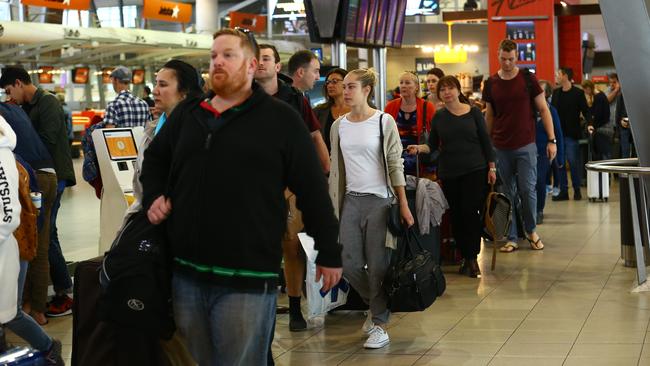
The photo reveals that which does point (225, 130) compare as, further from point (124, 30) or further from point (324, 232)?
point (124, 30)

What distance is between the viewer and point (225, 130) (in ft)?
10.9

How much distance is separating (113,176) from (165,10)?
26.0m

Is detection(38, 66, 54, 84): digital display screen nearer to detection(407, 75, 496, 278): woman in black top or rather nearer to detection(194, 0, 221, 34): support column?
detection(194, 0, 221, 34): support column

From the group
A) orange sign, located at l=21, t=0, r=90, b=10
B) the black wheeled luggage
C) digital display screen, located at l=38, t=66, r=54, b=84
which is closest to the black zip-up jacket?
the black wheeled luggage

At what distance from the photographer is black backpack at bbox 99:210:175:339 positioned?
11.4 ft

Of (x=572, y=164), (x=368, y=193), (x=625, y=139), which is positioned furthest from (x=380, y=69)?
(x=625, y=139)

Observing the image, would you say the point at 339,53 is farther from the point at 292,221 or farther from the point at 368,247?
the point at 368,247

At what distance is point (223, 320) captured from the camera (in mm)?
3371

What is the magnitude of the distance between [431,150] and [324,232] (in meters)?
5.18

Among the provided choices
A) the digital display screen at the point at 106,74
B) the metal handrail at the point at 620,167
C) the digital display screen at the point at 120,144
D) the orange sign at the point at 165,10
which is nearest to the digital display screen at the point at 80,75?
the digital display screen at the point at 106,74

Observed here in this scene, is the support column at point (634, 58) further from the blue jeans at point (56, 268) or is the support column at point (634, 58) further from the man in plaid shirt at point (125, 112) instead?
the blue jeans at point (56, 268)

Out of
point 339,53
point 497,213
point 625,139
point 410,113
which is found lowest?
point 497,213

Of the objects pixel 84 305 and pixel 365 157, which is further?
pixel 365 157

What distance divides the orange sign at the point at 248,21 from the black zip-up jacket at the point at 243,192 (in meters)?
32.5
